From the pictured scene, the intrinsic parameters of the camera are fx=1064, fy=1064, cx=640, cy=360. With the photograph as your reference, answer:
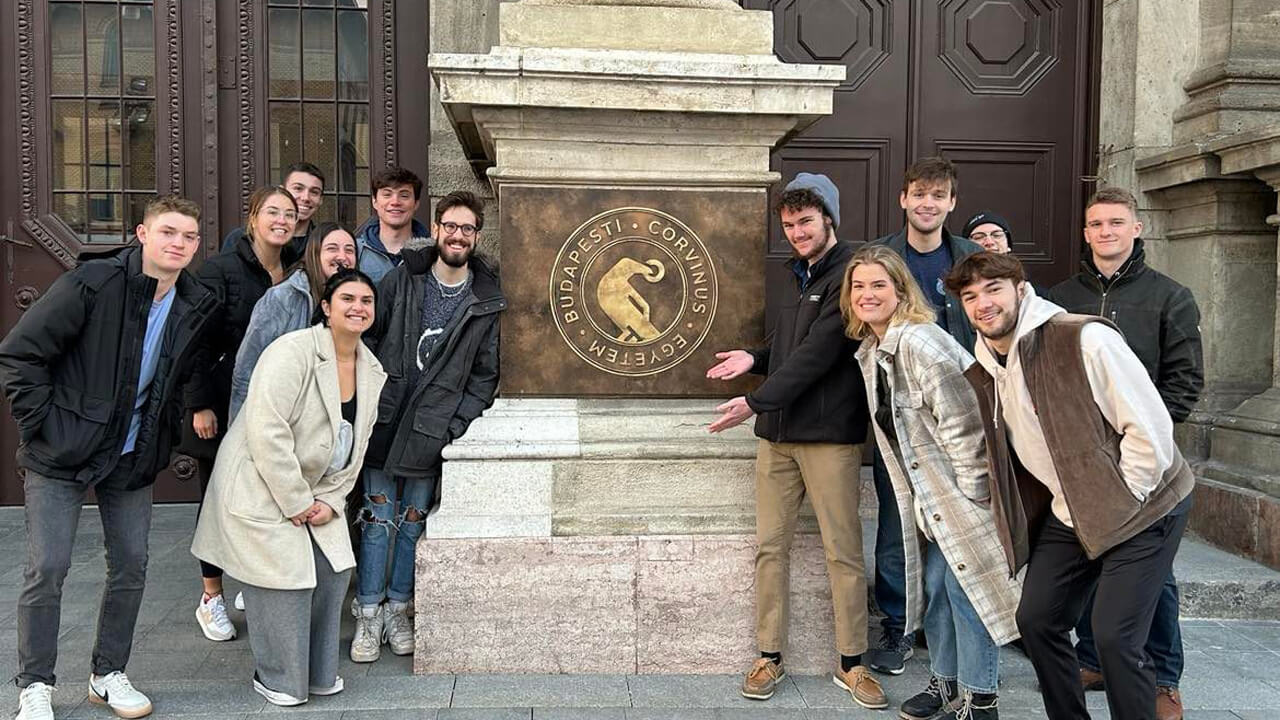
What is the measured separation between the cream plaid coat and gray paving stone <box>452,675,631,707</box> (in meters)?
1.29

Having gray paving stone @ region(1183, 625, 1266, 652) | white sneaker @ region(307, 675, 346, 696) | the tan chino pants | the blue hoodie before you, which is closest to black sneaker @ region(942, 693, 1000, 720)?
the tan chino pants

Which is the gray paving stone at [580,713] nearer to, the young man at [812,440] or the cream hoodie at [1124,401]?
the young man at [812,440]

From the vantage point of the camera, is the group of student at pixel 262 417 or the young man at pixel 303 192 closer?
the group of student at pixel 262 417

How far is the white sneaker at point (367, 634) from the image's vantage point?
424 centimetres

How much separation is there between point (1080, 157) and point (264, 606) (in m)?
5.51

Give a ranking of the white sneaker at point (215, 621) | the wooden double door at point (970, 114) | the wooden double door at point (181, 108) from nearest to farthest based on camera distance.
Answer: the white sneaker at point (215, 621) < the wooden double door at point (181, 108) < the wooden double door at point (970, 114)

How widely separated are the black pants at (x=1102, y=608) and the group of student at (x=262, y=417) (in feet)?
7.03

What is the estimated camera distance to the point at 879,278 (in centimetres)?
367

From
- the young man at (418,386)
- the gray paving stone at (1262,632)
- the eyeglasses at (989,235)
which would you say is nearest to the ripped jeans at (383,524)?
the young man at (418,386)

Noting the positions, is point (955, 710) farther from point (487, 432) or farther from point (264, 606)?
point (264, 606)

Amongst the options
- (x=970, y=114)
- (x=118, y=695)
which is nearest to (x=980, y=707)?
(x=118, y=695)

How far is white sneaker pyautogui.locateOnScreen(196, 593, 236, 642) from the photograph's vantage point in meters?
4.52

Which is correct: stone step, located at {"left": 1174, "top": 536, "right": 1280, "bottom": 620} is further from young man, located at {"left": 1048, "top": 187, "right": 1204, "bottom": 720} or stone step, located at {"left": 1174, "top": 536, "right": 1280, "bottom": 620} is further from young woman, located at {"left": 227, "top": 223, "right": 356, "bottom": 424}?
young woman, located at {"left": 227, "top": 223, "right": 356, "bottom": 424}

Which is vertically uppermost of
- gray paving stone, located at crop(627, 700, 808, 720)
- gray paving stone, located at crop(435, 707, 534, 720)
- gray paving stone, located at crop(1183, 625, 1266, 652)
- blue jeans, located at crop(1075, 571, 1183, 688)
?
blue jeans, located at crop(1075, 571, 1183, 688)
